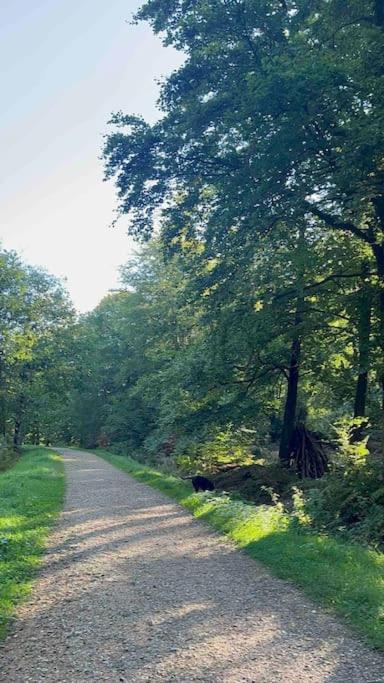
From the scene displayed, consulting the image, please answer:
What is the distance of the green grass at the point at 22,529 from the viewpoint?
592cm

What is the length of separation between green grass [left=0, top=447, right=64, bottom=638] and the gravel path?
20 centimetres

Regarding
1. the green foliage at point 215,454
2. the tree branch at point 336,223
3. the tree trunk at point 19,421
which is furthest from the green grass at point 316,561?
the tree trunk at point 19,421

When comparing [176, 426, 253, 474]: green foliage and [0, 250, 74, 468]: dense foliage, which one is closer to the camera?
[176, 426, 253, 474]: green foliage

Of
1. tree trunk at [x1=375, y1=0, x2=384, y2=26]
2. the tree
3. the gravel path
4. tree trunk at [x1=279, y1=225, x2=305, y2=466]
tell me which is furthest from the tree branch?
the gravel path

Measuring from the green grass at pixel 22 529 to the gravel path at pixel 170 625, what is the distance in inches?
7.8

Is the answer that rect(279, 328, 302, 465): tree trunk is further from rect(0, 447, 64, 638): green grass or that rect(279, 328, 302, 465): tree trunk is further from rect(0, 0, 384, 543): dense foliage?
rect(0, 447, 64, 638): green grass

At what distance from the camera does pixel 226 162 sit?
12.2m

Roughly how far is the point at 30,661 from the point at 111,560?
3.08 m

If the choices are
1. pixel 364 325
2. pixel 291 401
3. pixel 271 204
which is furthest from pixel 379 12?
pixel 291 401

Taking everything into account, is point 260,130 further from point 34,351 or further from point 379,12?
point 34,351

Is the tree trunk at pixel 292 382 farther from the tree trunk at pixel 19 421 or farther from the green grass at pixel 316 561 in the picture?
the tree trunk at pixel 19 421

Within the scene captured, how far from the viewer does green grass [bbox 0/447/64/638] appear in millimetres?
5922

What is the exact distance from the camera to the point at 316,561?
6.68 metres

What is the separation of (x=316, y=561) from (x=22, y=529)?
5.02 meters
